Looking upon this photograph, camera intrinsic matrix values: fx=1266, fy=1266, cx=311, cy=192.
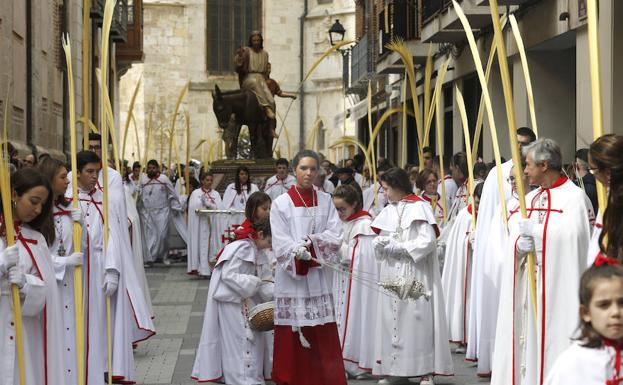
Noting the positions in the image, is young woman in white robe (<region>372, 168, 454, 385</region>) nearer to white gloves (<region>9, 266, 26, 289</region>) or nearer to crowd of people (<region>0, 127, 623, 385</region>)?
crowd of people (<region>0, 127, 623, 385</region>)

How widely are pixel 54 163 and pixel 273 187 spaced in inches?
492

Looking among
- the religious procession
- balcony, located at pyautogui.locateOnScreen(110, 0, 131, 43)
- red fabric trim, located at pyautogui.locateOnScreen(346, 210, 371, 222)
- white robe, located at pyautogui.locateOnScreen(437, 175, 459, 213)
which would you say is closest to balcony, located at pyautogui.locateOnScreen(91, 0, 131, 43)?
balcony, located at pyautogui.locateOnScreen(110, 0, 131, 43)

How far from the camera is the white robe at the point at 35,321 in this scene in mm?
6161

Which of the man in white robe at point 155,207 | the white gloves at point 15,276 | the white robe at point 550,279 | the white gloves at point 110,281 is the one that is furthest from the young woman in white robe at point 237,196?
the white gloves at point 15,276

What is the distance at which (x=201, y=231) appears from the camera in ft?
67.6

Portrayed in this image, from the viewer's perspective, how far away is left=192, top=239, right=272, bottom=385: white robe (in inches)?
365

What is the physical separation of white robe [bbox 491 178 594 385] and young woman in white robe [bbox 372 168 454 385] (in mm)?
2185

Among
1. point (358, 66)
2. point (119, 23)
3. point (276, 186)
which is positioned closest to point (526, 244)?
point (276, 186)

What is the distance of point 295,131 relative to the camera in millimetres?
54656

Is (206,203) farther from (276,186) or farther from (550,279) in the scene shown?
(550,279)

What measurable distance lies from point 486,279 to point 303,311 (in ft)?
6.91

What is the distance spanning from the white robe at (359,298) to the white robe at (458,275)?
1.05 metres

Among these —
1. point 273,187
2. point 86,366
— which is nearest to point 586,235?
point 86,366

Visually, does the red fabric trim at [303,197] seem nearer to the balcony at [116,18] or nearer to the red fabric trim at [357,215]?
the red fabric trim at [357,215]
